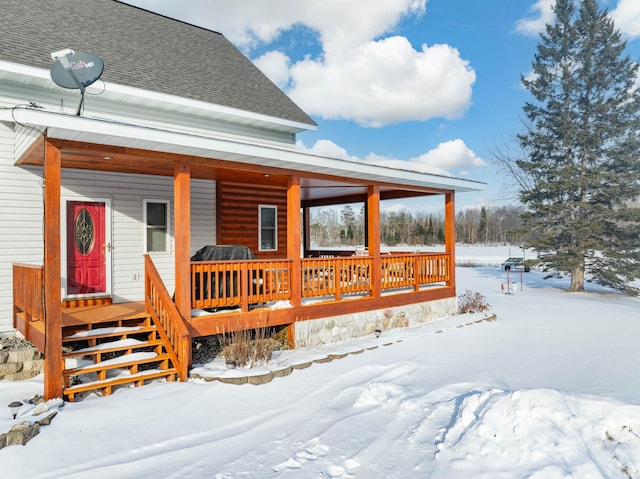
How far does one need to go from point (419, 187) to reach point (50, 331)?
8087mm

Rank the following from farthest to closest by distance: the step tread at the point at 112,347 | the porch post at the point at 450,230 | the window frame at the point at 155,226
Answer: the porch post at the point at 450,230 → the window frame at the point at 155,226 → the step tread at the point at 112,347

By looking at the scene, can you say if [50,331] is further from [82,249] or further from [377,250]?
[377,250]

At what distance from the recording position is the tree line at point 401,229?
5741 centimetres

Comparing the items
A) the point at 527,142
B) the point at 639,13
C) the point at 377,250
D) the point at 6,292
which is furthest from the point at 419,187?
the point at 639,13

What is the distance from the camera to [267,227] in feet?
37.3

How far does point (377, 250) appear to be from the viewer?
9414 millimetres

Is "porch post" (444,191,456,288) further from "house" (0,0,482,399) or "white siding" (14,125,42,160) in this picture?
"white siding" (14,125,42,160)

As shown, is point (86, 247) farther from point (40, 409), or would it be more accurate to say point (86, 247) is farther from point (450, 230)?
point (450, 230)

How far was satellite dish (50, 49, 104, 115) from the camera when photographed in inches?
228

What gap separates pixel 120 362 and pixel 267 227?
6174mm

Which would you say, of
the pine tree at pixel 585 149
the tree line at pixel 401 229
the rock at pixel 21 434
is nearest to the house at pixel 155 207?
the rock at pixel 21 434

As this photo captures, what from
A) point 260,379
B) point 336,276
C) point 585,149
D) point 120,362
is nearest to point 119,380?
point 120,362

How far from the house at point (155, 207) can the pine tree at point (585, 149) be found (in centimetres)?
1004

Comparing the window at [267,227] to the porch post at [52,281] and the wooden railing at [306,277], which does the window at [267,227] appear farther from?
the porch post at [52,281]
